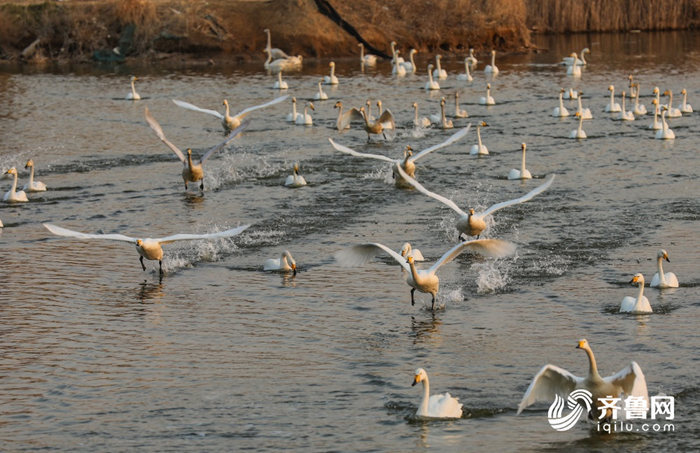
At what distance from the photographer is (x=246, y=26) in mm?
51562

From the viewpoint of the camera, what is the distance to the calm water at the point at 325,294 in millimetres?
13156

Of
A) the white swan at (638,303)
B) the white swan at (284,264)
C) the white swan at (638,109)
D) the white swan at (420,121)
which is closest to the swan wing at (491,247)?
the white swan at (638,303)

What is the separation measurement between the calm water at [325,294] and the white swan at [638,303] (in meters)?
0.14

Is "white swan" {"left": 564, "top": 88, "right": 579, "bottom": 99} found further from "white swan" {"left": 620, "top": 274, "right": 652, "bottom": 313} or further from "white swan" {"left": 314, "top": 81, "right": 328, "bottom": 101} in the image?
"white swan" {"left": 620, "top": 274, "right": 652, "bottom": 313}

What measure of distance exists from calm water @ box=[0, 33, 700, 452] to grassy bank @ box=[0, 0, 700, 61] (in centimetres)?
1716

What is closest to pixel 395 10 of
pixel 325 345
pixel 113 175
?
pixel 113 175

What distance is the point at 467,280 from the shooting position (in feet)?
61.0

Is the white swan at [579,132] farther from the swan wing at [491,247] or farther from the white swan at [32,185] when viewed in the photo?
the swan wing at [491,247]

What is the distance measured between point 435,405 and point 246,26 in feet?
133

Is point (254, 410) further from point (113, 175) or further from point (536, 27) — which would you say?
point (536, 27)

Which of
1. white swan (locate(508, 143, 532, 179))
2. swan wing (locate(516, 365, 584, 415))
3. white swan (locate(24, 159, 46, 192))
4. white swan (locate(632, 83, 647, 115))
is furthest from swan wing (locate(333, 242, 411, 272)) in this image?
white swan (locate(632, 83, 647, 115))

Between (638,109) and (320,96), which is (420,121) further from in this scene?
(320,96)

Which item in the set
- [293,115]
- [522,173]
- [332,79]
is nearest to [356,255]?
[522,173]

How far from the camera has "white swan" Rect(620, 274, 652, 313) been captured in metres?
16.2
